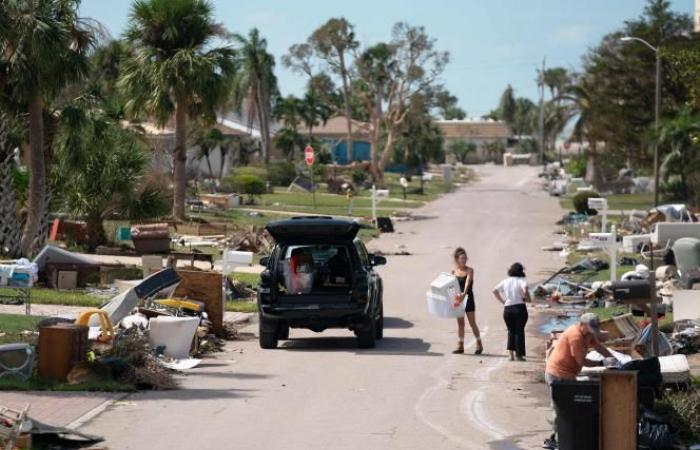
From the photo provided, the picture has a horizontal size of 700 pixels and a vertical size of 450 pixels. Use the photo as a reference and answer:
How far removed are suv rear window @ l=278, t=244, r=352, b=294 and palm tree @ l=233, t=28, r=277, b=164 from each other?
70.3 meters

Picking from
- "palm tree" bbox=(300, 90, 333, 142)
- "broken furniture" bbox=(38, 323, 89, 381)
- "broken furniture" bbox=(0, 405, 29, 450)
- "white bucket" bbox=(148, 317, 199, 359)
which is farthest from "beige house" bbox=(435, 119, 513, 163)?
"broken furniture" bbox=(0, 405, 29, 450)

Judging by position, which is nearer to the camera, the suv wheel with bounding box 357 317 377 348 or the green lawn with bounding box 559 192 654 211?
the suv wheel with bounding box 357 317 377 348

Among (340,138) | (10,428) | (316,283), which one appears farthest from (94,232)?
(340,138)

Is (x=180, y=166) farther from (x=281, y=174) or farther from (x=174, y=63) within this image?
(x=281, y=174)

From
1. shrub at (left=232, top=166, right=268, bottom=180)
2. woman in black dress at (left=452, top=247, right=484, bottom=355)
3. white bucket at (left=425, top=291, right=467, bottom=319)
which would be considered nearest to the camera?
white bucket at (left=425, top=291, right=467, bottom=319)

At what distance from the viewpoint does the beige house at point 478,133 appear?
574ft

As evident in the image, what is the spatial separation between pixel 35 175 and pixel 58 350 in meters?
14.6

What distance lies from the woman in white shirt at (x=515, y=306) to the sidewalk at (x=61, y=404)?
6.12m

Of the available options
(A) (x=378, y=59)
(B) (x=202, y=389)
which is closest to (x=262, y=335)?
(B) (x=202, y=389)

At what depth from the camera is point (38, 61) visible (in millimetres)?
27781

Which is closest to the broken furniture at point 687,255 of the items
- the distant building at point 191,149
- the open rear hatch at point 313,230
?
the open rear hatch at point 313,230

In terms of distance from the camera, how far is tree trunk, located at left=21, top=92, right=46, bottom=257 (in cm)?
2889

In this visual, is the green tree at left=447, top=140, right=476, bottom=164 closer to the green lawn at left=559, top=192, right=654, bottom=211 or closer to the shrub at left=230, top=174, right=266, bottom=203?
the green lawn at left=559, top=192, right=654, bottom=211

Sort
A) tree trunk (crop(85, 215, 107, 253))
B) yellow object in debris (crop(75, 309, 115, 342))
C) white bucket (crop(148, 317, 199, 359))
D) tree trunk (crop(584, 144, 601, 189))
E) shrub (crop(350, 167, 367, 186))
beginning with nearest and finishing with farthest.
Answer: yellow object in debris (crop(75, 309, 115, 342)), white bucket (crop(148, 317, 199, 359)), tree trunk (crop(85, 215, 107, 253)), shrub (crop(350, 167, 367, 186)), tree trunk (crop(584, 144, 601, 189))
